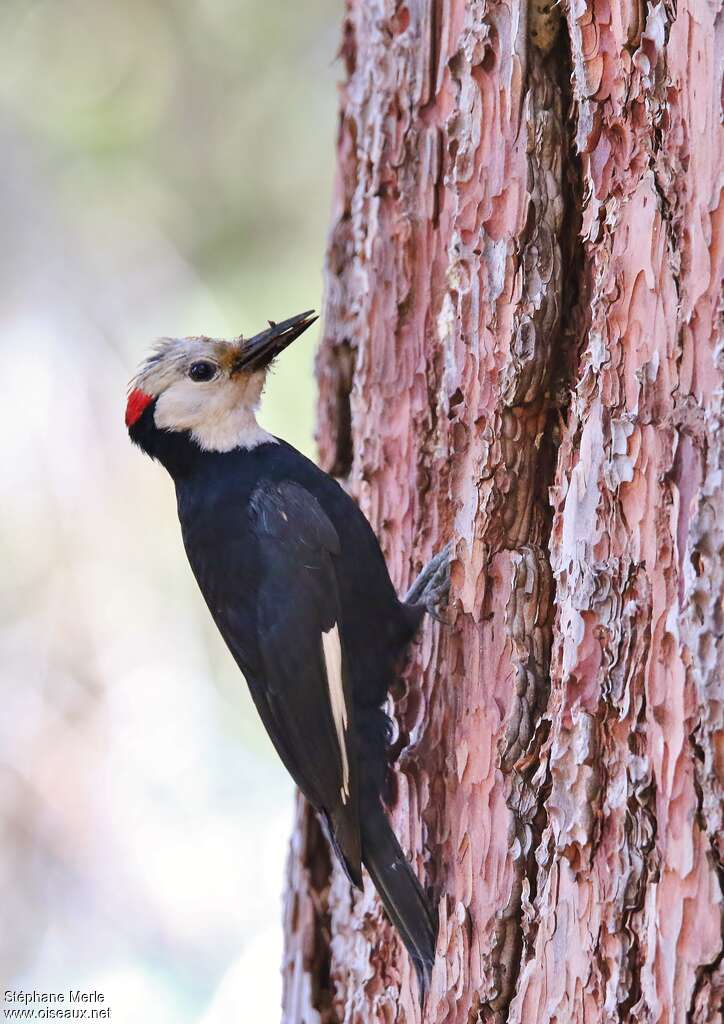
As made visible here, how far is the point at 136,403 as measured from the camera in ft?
10.2

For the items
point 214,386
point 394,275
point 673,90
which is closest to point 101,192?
point 214,386

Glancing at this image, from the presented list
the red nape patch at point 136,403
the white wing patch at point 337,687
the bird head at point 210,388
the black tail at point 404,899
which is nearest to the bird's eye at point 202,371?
the bird head at point 210,388

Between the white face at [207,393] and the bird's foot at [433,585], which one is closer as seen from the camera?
the bird's foot at [433,585]

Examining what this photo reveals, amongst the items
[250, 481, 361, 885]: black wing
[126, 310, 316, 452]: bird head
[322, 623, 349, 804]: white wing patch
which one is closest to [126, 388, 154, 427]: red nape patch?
[126, 310, 316, 452]: bird head

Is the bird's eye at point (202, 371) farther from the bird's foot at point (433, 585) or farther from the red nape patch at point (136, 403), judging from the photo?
the bird's foot at point (433, 585)

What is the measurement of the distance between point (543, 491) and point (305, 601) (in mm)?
734

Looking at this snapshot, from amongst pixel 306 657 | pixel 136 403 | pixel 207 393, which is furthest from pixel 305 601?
pixel 136 403

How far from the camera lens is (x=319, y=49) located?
15.0 ft

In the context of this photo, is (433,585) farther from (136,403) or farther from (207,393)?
(136,403)

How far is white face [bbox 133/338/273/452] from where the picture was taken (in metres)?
3.01

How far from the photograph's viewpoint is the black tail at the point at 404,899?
2162 mm

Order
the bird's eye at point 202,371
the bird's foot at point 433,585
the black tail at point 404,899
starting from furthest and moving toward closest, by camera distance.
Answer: the bird's eye at point 202,371, the bird's foot at point 433,585, the black tail at point 404,899

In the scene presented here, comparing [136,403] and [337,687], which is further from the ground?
[136,403]

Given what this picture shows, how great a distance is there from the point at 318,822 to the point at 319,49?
301cm
